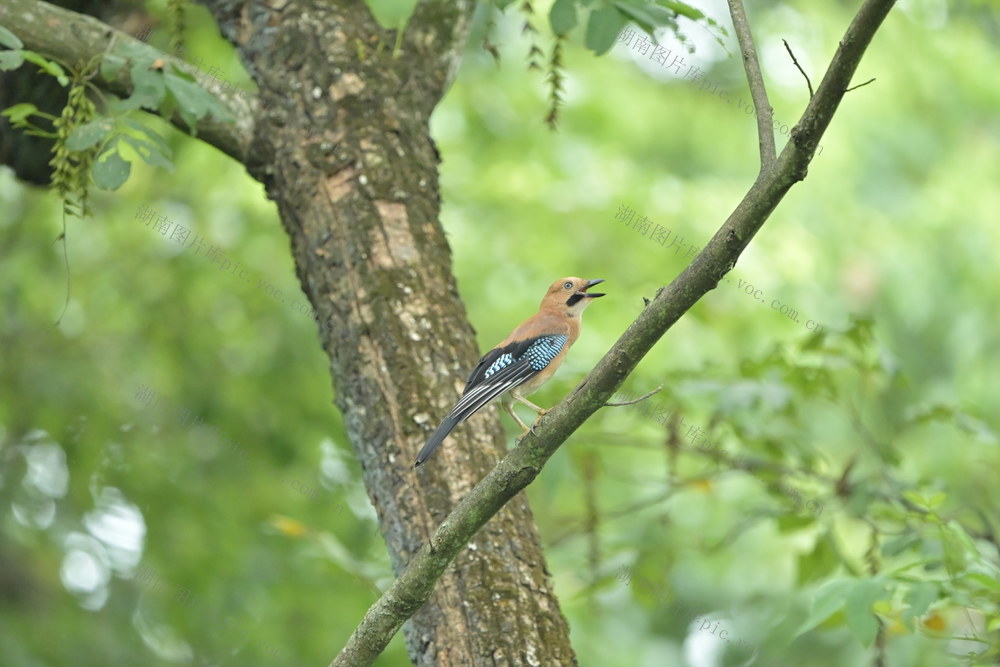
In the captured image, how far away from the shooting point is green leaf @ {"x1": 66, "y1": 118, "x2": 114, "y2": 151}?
10.9 feet

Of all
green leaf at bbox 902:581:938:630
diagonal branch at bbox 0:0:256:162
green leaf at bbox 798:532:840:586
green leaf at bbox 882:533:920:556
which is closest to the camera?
green leaf at bbox 902:581:938:630

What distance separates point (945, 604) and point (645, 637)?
8676 millimetres

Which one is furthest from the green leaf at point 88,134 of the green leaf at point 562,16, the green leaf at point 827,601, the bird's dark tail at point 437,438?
the green leaf at point 827,601

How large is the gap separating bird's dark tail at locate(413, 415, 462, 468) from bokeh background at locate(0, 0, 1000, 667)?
144 centimetres

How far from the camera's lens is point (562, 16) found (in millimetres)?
3600

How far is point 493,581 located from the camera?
10.8ft

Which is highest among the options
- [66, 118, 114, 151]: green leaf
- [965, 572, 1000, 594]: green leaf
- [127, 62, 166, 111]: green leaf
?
[127, 62, 166, 111]: green leaf

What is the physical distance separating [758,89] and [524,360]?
5.29 ft

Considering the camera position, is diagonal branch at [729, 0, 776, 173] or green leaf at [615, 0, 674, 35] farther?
green leaf at [615, 0, 674, 35]

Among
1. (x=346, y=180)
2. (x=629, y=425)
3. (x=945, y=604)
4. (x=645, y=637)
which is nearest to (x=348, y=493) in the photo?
(x=629, y=425)

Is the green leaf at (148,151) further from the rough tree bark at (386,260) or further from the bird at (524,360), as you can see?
the bird at (524,360)

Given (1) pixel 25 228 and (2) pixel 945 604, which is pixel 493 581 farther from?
(1) pixel 25 228

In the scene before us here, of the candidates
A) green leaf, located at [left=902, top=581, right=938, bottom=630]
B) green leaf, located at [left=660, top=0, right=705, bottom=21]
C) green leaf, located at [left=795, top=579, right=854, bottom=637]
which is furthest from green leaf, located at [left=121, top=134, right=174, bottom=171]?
green leaf, located at [left=902, top=581, right=938, bottom=630]

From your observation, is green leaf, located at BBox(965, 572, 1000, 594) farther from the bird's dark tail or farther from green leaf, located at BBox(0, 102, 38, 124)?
green leaf, located at BBox(0, 102, 38, 124)
